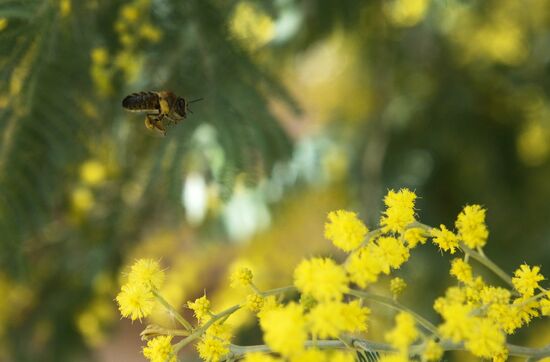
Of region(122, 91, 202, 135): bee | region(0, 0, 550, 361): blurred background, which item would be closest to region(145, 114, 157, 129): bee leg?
region(122, 91, 202, 135): bee

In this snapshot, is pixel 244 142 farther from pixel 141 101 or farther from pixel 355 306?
pixel 355 306

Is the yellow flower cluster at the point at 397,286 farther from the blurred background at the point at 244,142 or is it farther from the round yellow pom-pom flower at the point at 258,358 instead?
the blurred background at the point at 244,142

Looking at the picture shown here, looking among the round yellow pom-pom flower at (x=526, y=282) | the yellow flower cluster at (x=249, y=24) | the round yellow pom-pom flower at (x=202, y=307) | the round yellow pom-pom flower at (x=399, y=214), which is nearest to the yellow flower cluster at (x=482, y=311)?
the round yellow pom-pom flower at (x=526, y=282)

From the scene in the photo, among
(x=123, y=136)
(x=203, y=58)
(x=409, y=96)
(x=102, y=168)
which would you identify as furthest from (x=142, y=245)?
(x=409, y=96)

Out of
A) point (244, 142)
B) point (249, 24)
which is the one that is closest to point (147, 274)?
point (244, 142)

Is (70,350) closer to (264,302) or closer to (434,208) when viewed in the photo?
(434,208)

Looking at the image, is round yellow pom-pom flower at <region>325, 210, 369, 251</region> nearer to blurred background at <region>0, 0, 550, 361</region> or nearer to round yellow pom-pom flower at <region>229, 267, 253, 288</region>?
round yellow pom-pom flower at <region>229, 267, 253, 288</region>
